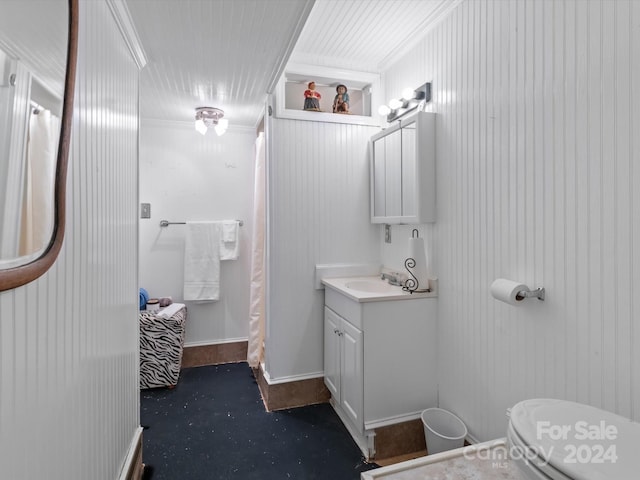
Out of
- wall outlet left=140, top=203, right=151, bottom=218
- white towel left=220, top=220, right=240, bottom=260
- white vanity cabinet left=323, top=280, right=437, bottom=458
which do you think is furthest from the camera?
white towel left=220, top=220, right=240, bottom=260

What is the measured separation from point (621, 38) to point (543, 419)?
1243 millimetres

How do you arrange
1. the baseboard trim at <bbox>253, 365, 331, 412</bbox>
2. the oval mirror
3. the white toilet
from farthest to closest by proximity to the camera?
the baseboard trim at <bbox>253, 365, 331, 412</bbox> → the white toilet → the oval mirror

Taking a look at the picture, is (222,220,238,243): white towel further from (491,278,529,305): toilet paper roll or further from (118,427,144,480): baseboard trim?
(491,278,529,305): toilet paper roll

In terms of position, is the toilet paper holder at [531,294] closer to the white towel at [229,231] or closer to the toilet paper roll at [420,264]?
the toilet paper roll at [420,264]

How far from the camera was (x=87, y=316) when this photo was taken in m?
1.10

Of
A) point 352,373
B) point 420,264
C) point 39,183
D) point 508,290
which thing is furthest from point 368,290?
point 39,183

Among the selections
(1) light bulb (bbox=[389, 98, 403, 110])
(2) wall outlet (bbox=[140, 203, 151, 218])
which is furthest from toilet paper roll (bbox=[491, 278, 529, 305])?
(2) wall outlet (bbox=[140, 203, 151, 218])

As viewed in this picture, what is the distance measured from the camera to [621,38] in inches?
44.8

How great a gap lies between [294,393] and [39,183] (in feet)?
7.18

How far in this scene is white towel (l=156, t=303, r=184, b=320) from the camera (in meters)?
2.77

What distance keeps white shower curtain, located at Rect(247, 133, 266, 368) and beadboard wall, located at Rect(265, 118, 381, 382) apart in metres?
0.34

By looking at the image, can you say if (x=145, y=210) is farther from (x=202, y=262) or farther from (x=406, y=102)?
(x=406, y=102)

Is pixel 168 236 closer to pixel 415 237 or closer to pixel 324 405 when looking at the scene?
pixel 324 405

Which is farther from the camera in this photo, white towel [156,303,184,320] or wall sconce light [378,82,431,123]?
white towel [156,303,184,320]
